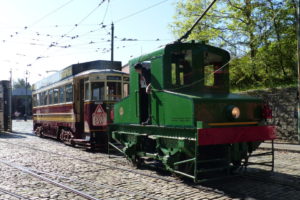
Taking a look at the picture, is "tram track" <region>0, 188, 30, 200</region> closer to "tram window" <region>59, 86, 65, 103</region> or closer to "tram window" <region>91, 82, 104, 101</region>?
"tram window" <region>91, 82, 104, 101</region>

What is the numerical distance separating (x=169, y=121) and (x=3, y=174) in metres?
4.66

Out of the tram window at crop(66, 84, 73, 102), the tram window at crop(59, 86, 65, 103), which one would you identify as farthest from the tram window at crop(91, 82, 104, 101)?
the tram window at crop(59, 86, 65, 103)

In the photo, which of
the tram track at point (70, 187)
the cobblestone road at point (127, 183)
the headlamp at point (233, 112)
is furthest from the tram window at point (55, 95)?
the headlamp at point (233, 112)

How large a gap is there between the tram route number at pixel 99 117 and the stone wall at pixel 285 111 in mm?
7773

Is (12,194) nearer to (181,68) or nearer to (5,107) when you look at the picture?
(181,68)

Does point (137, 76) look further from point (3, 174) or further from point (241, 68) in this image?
point (241, 68)

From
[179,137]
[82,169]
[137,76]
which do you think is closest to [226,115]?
[179,137]

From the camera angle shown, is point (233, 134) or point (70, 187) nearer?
point (233, 134)

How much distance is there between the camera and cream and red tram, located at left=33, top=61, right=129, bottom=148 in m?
12.8

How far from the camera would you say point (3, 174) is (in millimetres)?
8320

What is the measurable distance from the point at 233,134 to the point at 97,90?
798 cm

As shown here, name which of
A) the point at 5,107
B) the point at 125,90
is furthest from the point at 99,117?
the point at 5,107

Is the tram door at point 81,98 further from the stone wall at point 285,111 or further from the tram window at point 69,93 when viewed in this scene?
the stone wall at point 285,111

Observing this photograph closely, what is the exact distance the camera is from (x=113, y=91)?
13.5 metres
